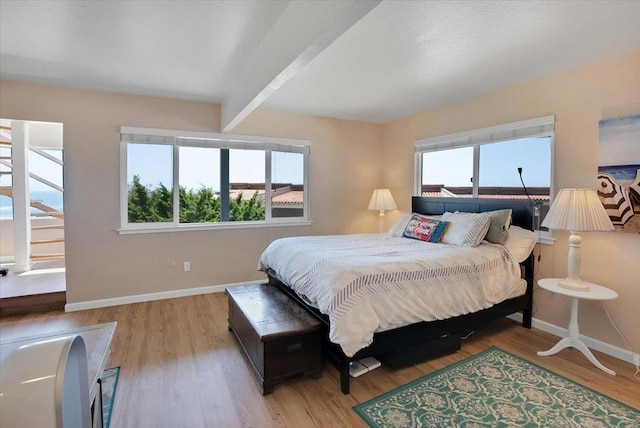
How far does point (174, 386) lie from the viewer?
87.7 inches

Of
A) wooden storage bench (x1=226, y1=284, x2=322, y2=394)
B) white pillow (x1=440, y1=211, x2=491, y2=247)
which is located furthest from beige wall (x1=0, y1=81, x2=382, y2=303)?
white pillow (x1=440, y1=211, x2=491, y2=247)

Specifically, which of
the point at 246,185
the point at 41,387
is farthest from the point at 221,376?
the point at 246,185

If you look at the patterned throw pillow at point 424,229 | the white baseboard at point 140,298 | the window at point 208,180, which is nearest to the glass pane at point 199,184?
the window at point 208,180

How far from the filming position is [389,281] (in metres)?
2.29

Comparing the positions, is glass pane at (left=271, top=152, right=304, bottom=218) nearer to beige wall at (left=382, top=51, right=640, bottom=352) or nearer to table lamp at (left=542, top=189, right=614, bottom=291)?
beige wall at (left=382, top=51, right=640, bottom=352)

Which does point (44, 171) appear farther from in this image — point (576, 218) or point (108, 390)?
point (576, 218)

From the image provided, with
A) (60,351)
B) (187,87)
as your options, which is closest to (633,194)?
(60,351)

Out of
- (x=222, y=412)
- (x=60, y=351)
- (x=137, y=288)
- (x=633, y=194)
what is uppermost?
(x=633, y=194)

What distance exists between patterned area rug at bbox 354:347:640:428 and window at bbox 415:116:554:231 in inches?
61.2

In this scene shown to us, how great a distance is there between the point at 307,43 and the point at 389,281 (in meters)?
1.56

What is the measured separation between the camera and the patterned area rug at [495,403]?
1.91 m

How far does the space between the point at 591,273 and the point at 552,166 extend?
99cm

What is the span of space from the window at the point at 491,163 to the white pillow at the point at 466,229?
543 millimetres

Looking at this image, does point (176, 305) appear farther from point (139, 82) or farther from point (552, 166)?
point (552, 166)
